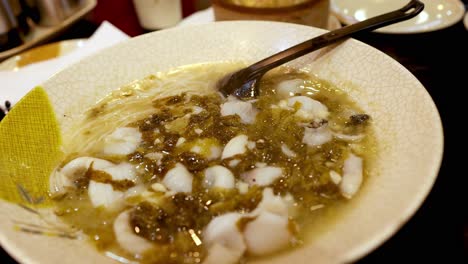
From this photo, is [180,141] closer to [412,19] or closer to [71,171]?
[71,171]

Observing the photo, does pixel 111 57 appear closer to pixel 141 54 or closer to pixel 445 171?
pixel 141 54

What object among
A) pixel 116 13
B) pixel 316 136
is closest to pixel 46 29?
pixel 116 13

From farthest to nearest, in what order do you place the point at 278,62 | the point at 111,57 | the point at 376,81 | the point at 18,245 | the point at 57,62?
the point at 57,62 < the point at 111,57 < the point at 278,62 < the point at 376,81 < the point at 18,245

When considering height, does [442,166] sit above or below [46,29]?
below

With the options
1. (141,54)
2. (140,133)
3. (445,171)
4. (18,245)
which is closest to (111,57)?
(141,54)

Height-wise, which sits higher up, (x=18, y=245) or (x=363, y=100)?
(x=18, y=245)

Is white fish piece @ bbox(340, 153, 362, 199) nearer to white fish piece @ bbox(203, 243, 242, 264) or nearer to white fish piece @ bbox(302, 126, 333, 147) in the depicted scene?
white fish piece @ bbox(302, 126, 333, 147)

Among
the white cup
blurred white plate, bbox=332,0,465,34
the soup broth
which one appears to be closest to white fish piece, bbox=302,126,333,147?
the soup broth
